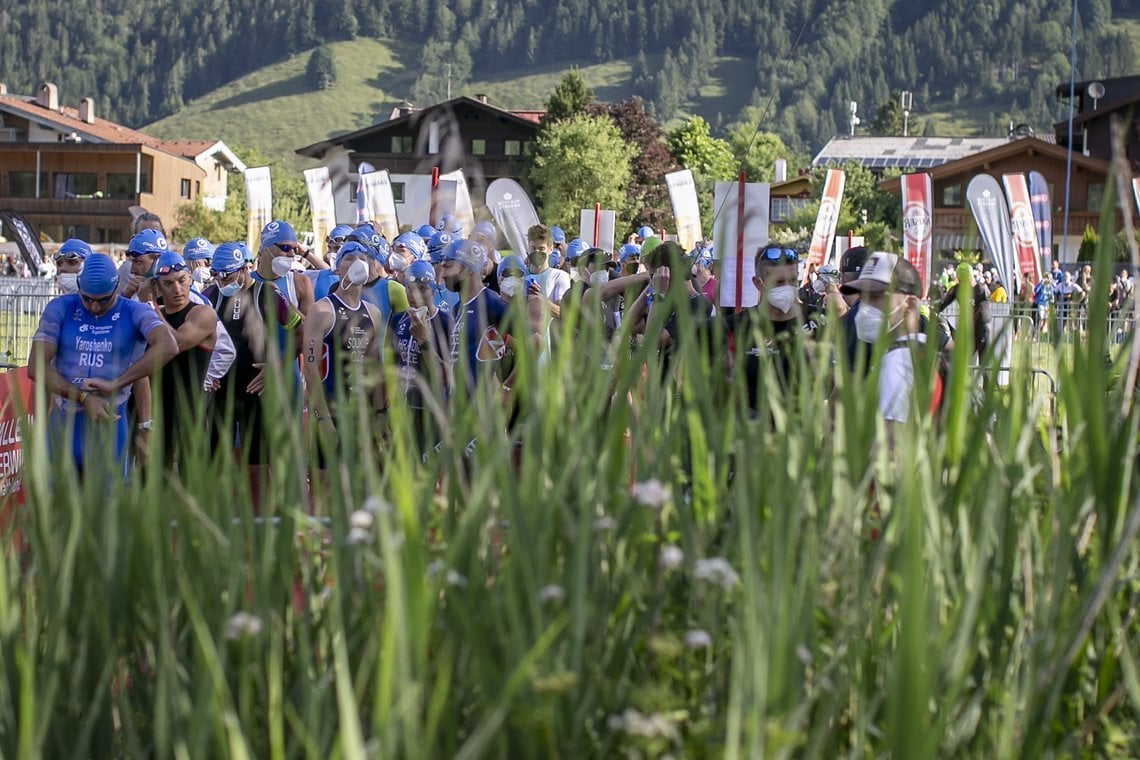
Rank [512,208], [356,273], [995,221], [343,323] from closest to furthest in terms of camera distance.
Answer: [343,323] < [356,273] < [512,208] < [995,221]

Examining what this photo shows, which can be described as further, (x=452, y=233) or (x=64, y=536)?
(x=452, y=233)

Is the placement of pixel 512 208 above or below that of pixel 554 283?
above

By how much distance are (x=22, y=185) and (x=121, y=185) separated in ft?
15.8

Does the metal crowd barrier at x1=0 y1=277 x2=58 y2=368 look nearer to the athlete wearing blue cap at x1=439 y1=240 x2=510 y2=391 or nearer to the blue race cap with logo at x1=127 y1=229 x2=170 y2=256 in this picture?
the blue race cap with logo at x1=127 y1=229 x2=170 y2=256

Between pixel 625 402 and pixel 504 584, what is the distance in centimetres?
54

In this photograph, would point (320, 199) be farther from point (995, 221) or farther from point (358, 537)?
point (358, 537)

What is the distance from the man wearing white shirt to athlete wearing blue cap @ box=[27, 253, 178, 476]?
516 cm

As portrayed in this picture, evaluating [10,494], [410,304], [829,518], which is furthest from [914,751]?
[410,304]

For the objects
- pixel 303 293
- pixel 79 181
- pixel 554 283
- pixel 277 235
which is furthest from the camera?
pixel 79 181

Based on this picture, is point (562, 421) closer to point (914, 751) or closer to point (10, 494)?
point (914, 751)

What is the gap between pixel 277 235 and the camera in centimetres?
842

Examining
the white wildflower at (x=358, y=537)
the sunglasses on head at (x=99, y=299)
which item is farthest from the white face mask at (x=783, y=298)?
the white wildflower at (x=358, y=537)

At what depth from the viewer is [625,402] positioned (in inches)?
117

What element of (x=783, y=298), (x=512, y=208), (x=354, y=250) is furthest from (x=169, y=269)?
(x=512, y=208)
